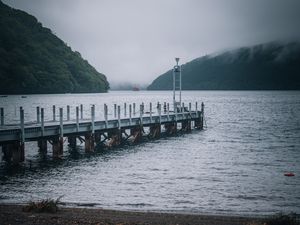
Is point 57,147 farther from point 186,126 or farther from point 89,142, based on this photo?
point 186,126

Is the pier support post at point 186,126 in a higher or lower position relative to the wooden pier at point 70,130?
lower

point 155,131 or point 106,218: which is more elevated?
point 155,131

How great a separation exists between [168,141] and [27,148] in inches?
616

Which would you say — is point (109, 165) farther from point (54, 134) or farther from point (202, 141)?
point (202, 141)

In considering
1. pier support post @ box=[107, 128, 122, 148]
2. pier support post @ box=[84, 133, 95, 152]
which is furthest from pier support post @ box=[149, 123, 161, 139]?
pier support post @ box=[84, 133, 95, 152]

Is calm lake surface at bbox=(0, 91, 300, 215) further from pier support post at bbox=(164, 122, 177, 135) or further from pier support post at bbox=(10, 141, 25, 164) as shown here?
pier support post at bbox=(164, 122, 177, 135)

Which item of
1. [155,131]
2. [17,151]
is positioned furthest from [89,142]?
[155,131]

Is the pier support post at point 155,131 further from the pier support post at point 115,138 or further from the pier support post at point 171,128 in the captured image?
the pier support post at point 115,138

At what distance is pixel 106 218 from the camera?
15.9 meters

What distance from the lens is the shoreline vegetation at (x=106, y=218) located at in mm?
14461

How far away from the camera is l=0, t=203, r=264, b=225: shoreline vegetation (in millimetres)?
14461

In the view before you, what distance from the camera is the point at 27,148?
41125 mm

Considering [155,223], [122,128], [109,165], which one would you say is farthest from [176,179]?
[122,128]

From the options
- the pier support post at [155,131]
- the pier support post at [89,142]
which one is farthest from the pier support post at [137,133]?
the pier support post at [89,142]
